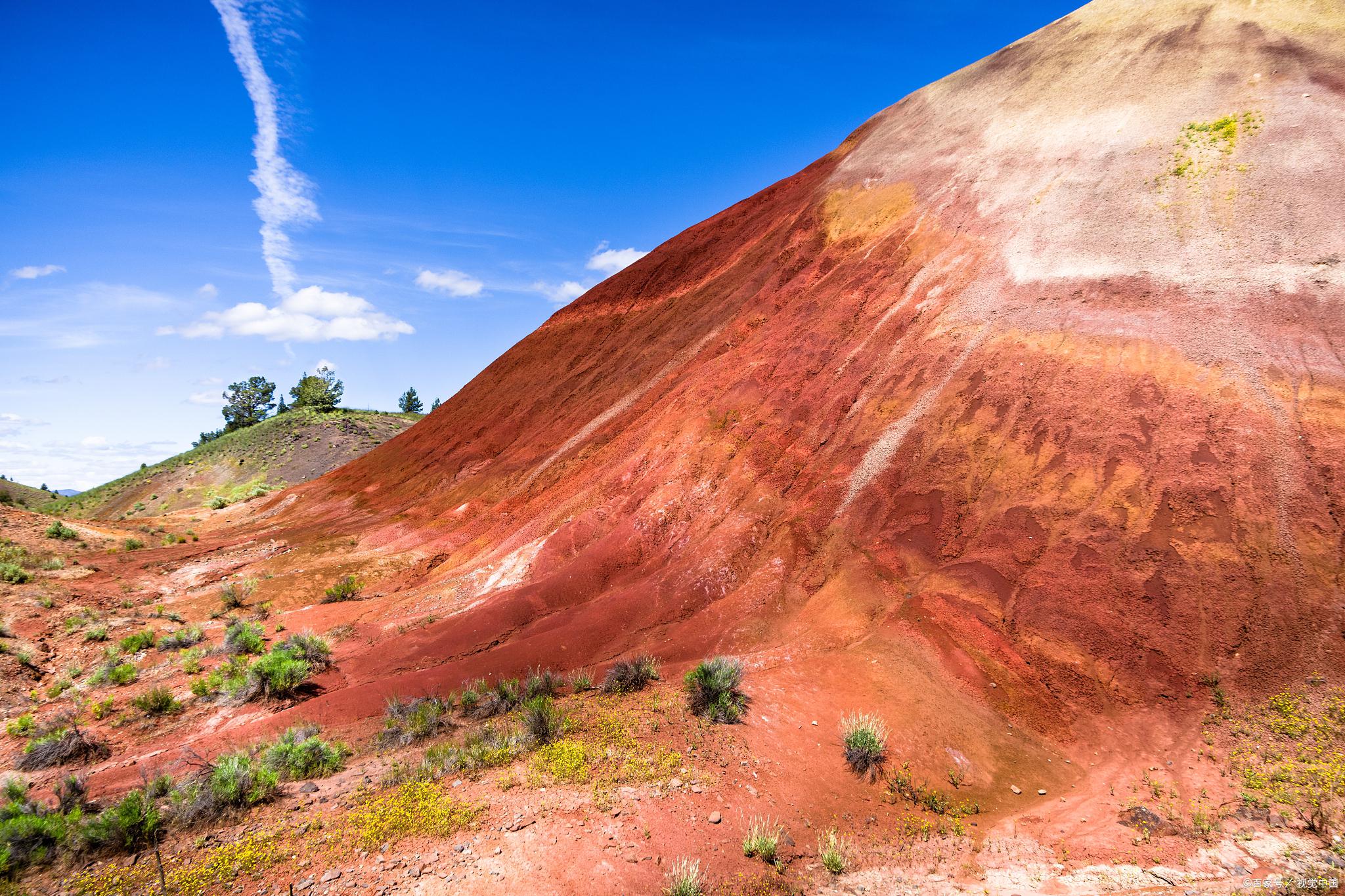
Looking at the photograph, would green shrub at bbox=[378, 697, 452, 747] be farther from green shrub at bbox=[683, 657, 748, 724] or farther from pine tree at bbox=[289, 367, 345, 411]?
pine tree at bbox=[289, 367, 345, 411]

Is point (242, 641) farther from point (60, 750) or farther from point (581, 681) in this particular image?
point (581, 681)

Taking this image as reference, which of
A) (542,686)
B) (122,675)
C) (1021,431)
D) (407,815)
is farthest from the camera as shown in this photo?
(1021,431)

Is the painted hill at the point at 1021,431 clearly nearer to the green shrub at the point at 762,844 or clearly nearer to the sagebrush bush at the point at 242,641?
the sagebrush bush at the point at 242,641

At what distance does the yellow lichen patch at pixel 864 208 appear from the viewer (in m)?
19.2

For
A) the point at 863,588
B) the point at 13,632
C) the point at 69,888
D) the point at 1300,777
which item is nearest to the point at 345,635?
the point at 13,632

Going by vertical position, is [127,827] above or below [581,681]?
above

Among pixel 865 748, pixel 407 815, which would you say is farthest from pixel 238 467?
pixel 865 748

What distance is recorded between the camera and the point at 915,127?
2192 cm

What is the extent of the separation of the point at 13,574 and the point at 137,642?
7.00 m

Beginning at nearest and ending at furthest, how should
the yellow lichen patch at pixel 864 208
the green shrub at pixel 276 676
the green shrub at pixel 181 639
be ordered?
1. the green shrub at pixel 276 676
2. the green shrub at pixel 181 639
3. the yellow lichen patch at pixel 864 208

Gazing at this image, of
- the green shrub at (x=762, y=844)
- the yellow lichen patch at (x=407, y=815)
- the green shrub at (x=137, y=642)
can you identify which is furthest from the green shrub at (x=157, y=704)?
the green shrub at (x=762, y=844)

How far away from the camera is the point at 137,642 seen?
497 inches

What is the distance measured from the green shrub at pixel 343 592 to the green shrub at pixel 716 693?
11240mm

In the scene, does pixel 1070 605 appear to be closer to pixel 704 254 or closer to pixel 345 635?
pixel 345 635
